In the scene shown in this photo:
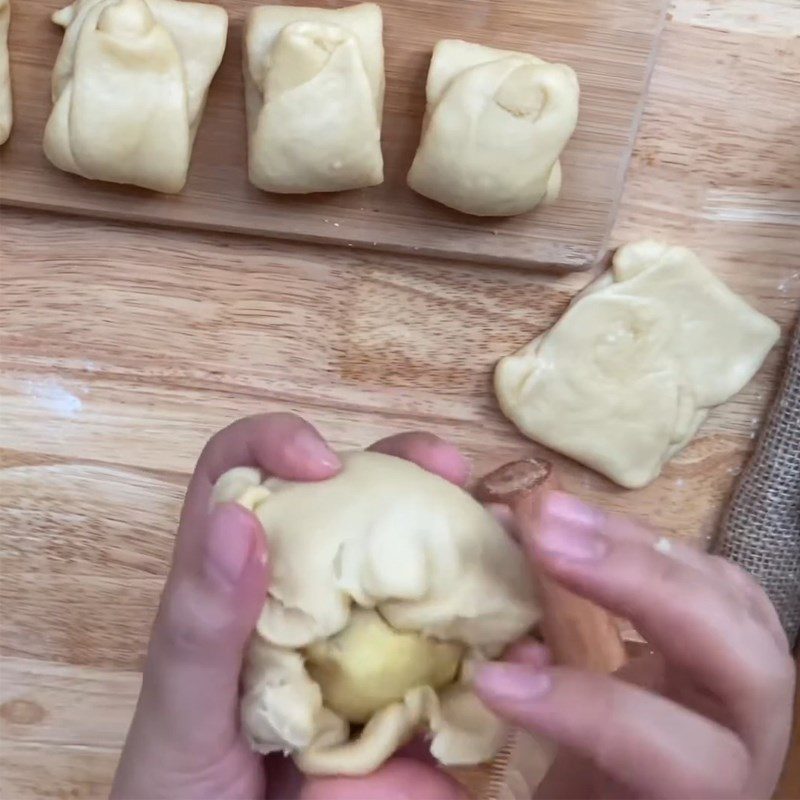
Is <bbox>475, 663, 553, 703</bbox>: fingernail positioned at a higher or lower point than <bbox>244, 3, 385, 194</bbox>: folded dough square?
lower

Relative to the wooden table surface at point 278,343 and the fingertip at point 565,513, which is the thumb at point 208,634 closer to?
the fingertip at point 565,513

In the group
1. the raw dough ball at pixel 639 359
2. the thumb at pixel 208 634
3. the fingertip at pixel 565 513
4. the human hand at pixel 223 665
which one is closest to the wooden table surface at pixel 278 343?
the raw dough ball at pixel 639 359

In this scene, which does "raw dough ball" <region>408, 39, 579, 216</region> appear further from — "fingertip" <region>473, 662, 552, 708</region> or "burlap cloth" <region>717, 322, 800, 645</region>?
"fingertip" <region>473, 662, 552, 708</region>

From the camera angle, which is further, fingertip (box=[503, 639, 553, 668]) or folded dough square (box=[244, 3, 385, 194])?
folded dough square (box=[244, 3, 385, 194])

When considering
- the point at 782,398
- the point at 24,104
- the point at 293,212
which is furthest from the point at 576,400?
the point at 24,104

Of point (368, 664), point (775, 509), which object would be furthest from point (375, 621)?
point (775, 509)

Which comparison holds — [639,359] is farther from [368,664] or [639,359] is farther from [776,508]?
[368,664]

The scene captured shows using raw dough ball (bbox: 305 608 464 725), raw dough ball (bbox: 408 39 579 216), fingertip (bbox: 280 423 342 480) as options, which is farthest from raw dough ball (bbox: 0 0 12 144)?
raw dough ball (bbox: 305 608 464 725)
